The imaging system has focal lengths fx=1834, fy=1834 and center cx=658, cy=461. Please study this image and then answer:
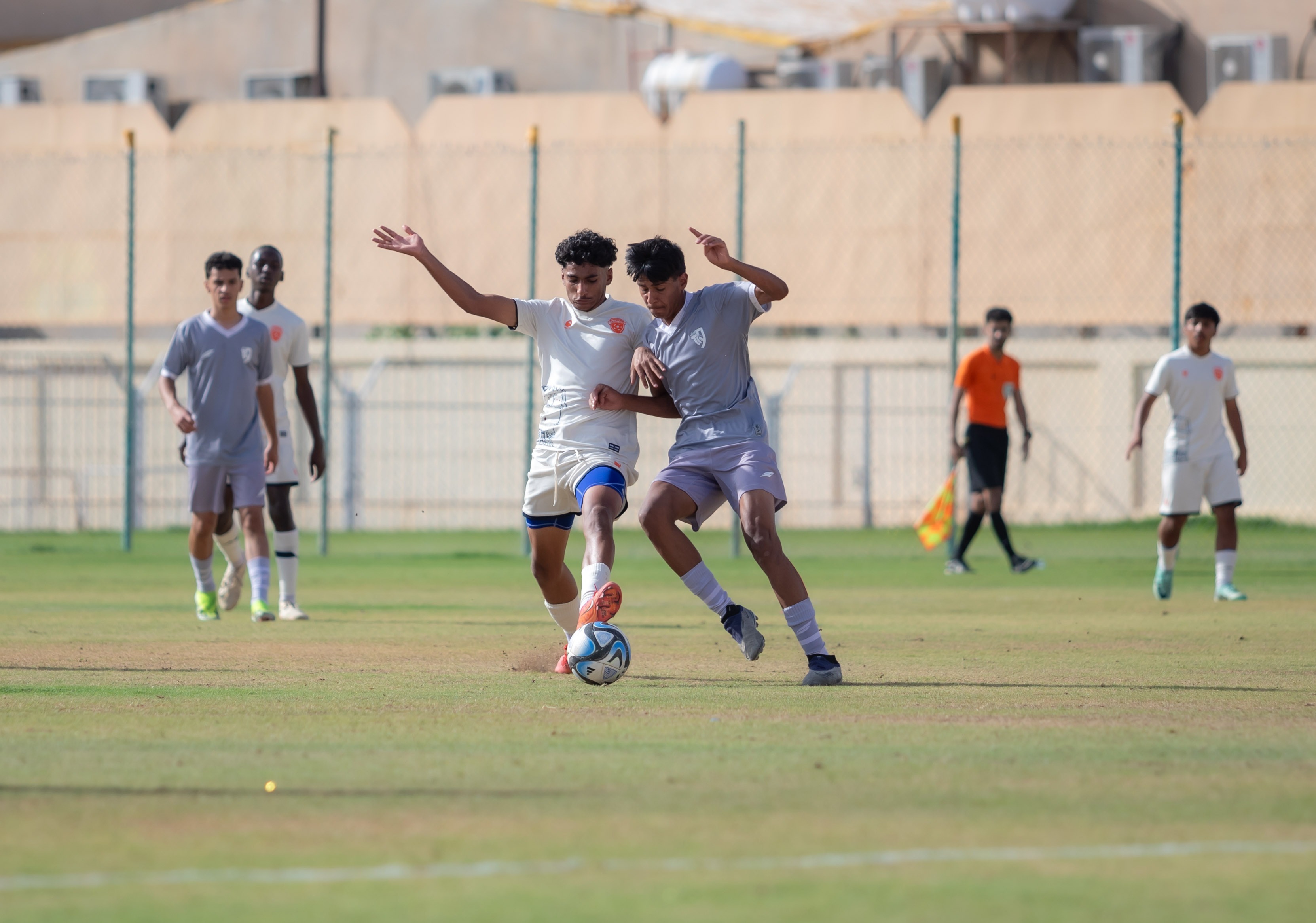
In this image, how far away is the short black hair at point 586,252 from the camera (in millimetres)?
8133

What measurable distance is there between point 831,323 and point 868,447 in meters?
2.79

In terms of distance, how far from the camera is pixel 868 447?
24688 millimetres

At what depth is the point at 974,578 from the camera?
15.7 meters

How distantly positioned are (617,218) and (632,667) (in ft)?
62.9

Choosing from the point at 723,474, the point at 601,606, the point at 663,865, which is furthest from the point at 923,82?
the point at 663,865

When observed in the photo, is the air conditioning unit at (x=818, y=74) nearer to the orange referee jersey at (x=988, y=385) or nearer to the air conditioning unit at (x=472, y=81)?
the air conditioning unit at (x=472, y=81)

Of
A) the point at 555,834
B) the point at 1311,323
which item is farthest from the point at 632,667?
the point at 1311,323

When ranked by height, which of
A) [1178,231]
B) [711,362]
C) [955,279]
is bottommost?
[711,362]

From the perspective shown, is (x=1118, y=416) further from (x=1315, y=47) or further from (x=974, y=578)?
(x=974, y=578)

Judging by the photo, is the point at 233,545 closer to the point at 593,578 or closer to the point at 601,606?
the point at 593,578

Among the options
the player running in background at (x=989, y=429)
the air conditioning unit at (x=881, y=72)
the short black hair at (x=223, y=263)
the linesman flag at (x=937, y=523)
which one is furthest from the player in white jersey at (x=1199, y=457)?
the air conditioning unit at (x=881, y=72)

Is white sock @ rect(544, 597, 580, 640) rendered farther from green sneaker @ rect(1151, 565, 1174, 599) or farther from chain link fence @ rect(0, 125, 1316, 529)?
chain link fence @ rect(0, 125, 1316, 529)

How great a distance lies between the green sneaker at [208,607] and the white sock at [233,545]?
18.7 inches

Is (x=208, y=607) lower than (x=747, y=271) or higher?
lower
